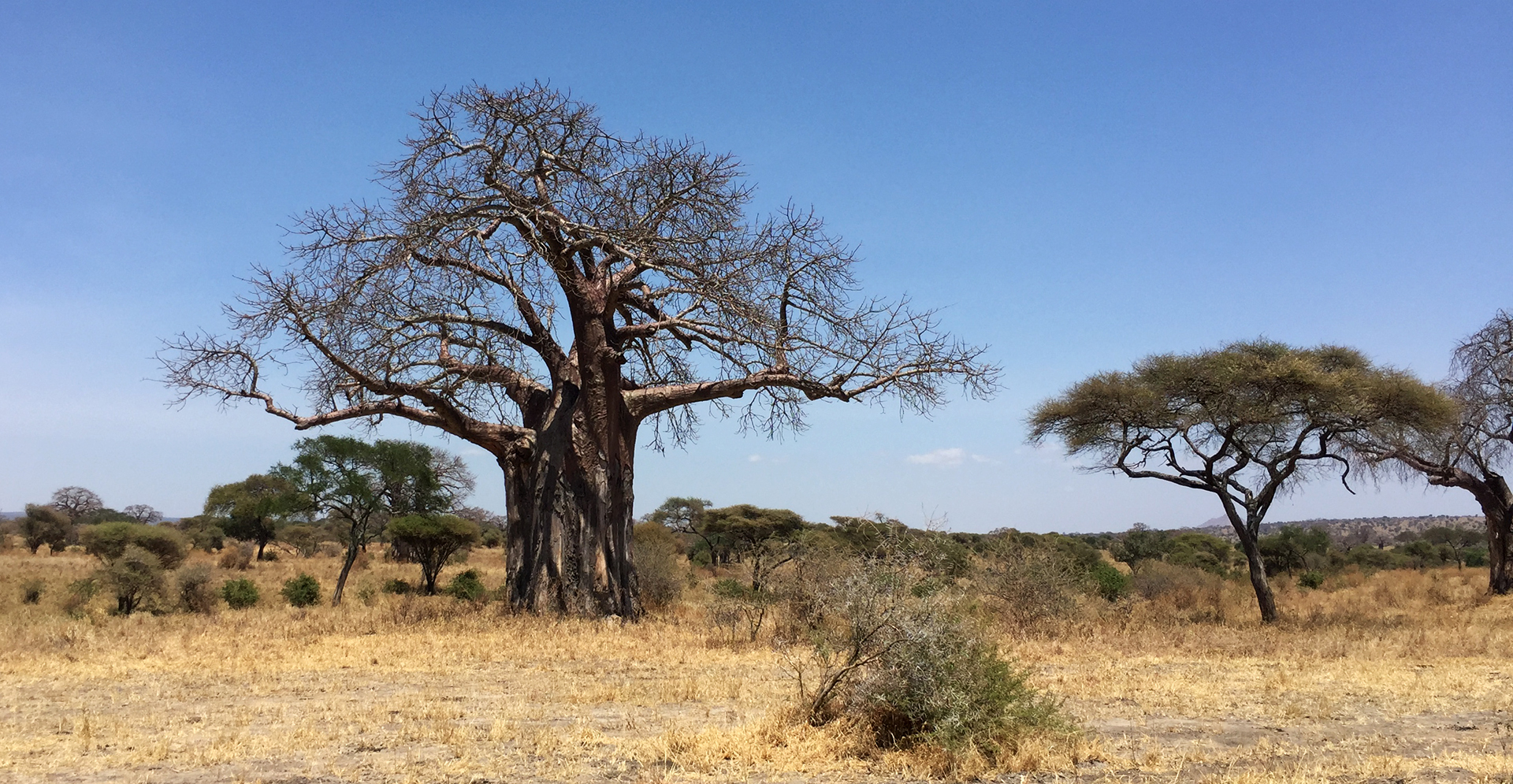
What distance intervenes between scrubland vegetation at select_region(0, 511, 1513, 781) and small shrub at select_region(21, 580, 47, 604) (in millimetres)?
1839

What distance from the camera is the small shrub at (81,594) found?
15.4 m

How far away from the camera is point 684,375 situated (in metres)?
13.7

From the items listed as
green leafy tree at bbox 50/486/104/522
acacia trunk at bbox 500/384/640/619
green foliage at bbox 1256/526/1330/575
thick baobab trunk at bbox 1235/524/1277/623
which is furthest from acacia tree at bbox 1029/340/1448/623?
green leafy tree at bbox 50/486/104/522

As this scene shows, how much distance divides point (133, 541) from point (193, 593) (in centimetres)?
781

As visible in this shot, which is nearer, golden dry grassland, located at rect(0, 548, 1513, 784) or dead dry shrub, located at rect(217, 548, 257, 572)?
golden dry grassland, located at rect(0, 548, 1513, 784)

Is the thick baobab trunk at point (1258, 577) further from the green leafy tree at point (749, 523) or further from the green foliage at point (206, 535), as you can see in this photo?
the green foliage at point (206, 535)

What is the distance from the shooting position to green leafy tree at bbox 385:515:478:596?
2064cm

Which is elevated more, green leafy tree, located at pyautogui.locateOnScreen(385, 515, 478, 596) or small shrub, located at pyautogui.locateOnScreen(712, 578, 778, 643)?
green leafy tree, located at pyautogui.locateOnScreen(385, 515, 478, 596)

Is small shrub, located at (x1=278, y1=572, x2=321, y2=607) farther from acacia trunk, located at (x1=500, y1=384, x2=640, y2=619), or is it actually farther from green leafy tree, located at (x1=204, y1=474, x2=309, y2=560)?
green leafy tree, located at (x1=204, y1=474, x2=309, y2=560)

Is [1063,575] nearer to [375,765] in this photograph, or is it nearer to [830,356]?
[830,356]

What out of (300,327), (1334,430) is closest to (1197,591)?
(1334,430)

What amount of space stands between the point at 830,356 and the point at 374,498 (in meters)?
11.5

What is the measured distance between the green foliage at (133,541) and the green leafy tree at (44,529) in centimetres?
1359

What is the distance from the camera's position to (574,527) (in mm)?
12633
